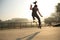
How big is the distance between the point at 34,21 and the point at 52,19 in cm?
22

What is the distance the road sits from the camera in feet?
5.58

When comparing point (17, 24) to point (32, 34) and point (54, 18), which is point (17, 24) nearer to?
Answer: point (32, 34)

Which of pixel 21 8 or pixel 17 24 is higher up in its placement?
pixel 21 8

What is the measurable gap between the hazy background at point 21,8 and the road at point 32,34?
15 centimetres

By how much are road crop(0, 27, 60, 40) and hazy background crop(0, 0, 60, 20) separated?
15cm

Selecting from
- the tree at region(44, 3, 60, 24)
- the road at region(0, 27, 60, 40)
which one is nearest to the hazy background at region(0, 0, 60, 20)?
the tree at region(44, 3, 60, 24)

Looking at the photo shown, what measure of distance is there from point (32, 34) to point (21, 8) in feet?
1.10

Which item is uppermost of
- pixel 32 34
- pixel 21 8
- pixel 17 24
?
pixel 21 8

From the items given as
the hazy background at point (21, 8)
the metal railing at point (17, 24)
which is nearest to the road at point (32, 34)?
the metal railing at point (17, 24)

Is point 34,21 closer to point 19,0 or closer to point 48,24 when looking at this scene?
point 48,24

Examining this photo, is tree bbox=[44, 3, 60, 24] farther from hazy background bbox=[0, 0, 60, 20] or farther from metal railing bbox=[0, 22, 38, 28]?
metal railing bbox=[0, 22, 38, 28]

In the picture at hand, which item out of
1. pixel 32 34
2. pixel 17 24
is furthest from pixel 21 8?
pixel 32 34

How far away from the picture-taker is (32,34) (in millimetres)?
1724

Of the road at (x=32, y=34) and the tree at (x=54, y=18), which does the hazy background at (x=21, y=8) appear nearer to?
the tree at (x=54, y=18)
